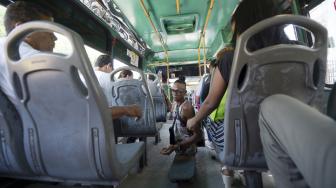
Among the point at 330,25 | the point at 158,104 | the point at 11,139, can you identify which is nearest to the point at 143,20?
the point at 158,104

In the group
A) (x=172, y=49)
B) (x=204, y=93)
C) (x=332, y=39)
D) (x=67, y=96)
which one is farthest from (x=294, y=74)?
(x=172, y=49)

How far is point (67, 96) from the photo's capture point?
1.00m

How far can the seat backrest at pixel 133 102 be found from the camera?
243 cm

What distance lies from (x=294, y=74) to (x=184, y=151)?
5.62ft

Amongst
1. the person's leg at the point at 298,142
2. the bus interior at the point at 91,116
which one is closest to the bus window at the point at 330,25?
the bus interior at the point at 91,116

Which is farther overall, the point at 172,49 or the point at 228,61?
the point at 172,49

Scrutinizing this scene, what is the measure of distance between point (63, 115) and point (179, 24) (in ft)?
17.4

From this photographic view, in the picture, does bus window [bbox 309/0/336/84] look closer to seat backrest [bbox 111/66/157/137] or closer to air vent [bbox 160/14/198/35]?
seat backrest [bbox 111/66/157/137]

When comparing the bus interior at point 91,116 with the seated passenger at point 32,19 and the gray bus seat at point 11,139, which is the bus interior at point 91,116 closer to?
the gray bus seat at point 11,139

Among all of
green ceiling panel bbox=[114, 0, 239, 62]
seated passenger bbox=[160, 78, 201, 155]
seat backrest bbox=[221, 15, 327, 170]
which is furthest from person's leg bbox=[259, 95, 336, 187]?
green ceiling panel bbox=[114, 0, 239, 62]

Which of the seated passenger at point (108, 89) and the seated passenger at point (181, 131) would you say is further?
the seated passenger at point (181, 131)

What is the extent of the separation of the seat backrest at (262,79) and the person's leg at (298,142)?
0.35m

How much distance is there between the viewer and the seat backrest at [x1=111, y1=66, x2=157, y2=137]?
7.98ft

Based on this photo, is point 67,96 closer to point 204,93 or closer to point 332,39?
point 204,93
